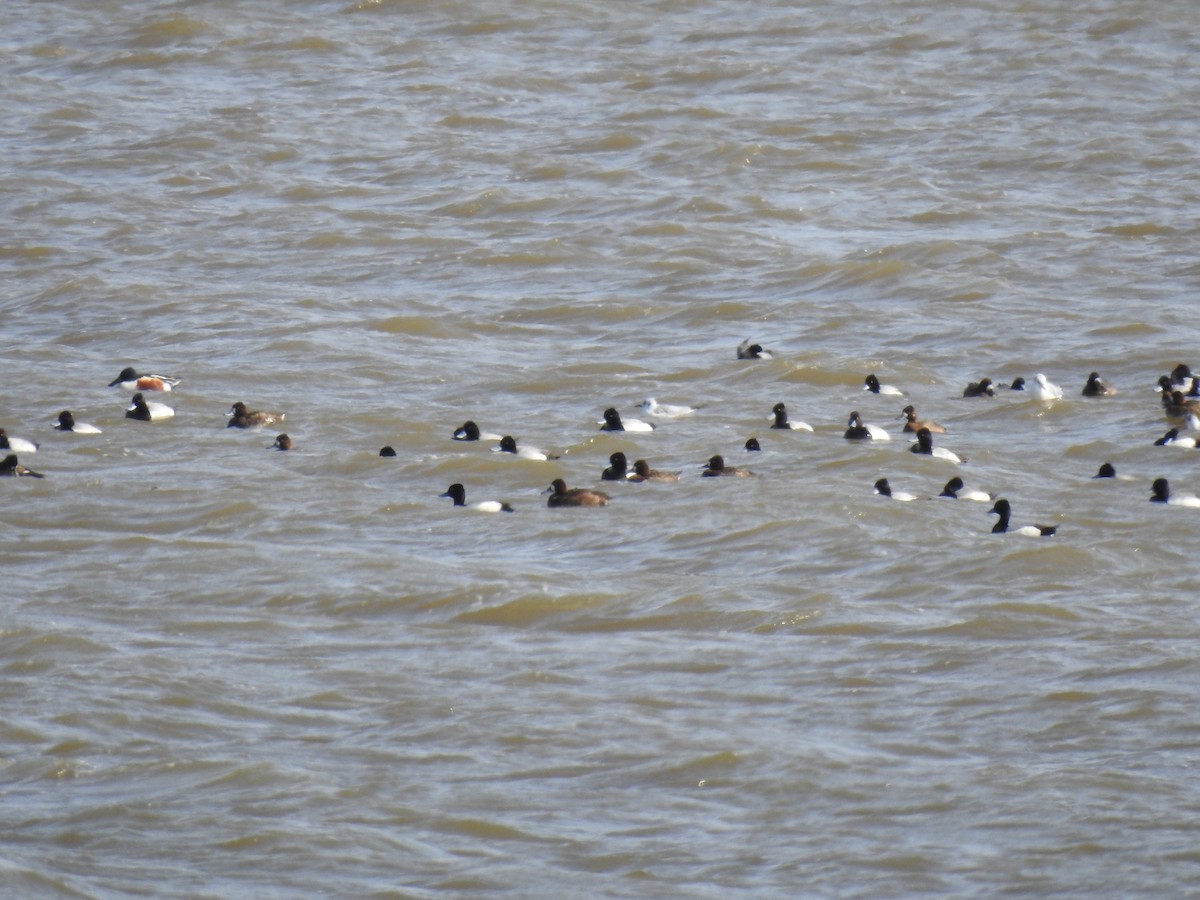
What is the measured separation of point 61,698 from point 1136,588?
7133 millimetres

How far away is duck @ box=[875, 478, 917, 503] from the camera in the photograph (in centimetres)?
1723

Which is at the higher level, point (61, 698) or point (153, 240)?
point (153, 240)

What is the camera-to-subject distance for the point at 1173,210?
91.8ft

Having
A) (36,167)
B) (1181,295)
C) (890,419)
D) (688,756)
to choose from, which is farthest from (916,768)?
(36,167)

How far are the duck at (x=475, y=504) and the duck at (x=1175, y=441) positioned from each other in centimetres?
592

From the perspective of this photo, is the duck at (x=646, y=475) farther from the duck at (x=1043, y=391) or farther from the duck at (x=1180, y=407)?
the duck at (x=1180, y=407)

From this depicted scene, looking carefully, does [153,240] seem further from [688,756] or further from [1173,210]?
[688,756]

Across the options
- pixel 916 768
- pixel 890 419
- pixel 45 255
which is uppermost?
pixel 45 255

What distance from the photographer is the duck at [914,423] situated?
19.6 m

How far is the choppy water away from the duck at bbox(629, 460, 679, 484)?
0.54ft

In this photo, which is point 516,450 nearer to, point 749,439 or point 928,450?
point 749,439

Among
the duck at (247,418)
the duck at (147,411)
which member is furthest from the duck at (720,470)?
the duck at (147,411)

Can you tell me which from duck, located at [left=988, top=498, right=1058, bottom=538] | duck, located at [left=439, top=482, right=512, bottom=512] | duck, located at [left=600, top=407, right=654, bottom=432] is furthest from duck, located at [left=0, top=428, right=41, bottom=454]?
duck, located at [left=988, top=498, right=1058, bottom=538]

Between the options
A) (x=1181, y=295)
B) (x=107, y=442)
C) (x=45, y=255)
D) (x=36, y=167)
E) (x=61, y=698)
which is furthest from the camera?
(x=36, y=167)
